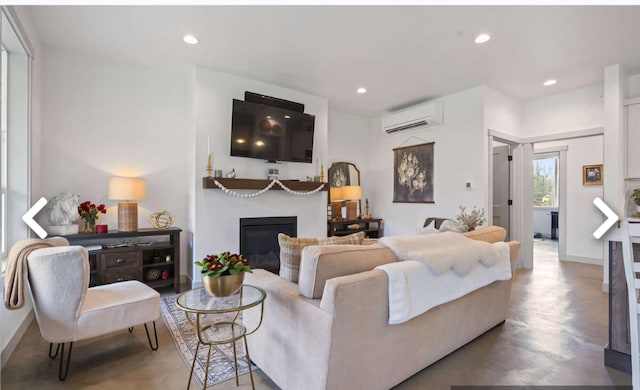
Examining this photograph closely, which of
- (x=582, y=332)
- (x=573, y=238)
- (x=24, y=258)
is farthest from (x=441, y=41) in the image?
(x=573, y=238)

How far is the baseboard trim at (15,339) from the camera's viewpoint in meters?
2.00

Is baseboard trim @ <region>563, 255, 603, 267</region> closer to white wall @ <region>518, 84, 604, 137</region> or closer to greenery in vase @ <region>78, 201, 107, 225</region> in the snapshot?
white wall @ <region>518, 84, 604, 137</region>

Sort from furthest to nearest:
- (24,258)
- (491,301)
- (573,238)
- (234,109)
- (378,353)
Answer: (573,238)
(234,109)
(491,301)
(24,258)
(378,353)

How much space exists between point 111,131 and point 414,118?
3964 mm

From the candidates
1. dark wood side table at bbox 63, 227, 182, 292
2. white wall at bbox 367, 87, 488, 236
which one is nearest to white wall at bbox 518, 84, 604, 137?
white wall at bbox 367, 87, 488, 236

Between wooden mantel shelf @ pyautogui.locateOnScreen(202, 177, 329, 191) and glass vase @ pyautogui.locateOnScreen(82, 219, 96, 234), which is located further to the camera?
wooden mantel shelf @ pyautogui.locateOnScreen(202, 177, 329, 191)

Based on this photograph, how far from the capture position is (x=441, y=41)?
3.02m

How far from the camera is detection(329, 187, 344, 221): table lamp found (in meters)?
5.11

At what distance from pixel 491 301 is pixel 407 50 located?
96.4 inches

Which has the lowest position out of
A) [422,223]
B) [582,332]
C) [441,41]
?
[582,332]

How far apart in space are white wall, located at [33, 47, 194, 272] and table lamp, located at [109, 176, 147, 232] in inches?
12.9

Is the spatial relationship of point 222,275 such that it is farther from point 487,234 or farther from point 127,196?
point 127,196

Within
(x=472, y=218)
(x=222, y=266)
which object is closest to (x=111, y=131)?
(x=222, y=266)
